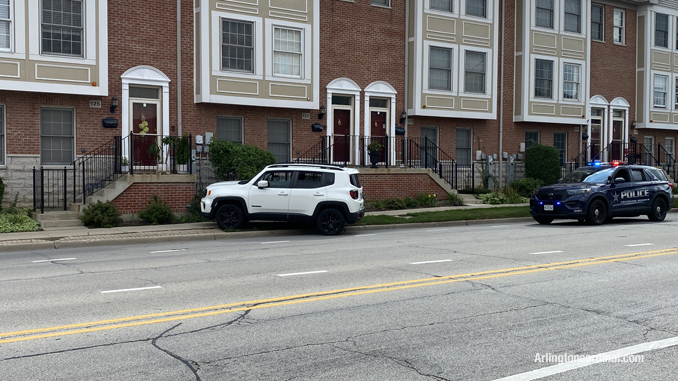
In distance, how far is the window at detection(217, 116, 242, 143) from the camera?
74.5 feet

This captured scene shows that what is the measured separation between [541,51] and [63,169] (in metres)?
20.5

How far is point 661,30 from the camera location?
33844 millimetres

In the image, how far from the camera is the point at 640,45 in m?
33.2

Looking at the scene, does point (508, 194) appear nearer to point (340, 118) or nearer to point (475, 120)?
point (475, 120)

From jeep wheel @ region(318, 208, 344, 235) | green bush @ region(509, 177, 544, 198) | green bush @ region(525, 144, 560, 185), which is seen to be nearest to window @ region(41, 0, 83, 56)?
jeep wheel @ region(318, 208, 344, 235)

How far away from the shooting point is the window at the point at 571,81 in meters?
30.6

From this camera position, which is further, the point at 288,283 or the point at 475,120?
the point at 475,120

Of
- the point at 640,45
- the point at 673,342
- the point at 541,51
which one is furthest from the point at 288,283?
the point at 640,45

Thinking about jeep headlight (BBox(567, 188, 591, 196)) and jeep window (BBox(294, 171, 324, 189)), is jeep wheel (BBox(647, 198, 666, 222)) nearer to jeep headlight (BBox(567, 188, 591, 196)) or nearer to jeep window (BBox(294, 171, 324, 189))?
jeep headlight (BBox(567, 188, 591, 196))

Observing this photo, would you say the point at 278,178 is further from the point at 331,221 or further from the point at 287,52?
the point at 287,52

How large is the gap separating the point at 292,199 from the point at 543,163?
14825 millimetres

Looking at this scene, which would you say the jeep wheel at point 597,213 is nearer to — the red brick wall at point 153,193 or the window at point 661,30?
the red brick wall at point 153,193

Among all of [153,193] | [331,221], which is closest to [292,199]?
[331,221]

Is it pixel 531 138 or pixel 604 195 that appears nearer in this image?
pixel 604 195
